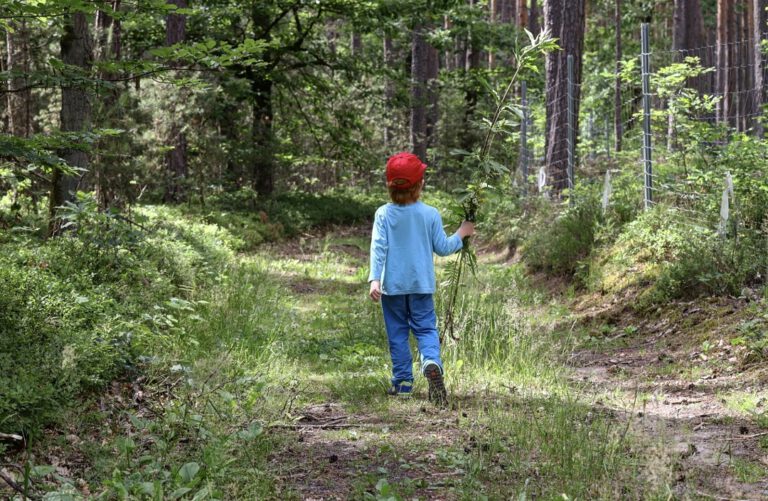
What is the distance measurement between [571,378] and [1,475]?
14.0 ft

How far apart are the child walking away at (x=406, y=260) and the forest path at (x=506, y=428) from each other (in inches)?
13.7

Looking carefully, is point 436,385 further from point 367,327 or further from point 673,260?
point 673,260

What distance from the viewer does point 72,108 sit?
26.2 ft

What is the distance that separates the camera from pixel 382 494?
3303mm

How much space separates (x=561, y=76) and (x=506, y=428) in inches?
385

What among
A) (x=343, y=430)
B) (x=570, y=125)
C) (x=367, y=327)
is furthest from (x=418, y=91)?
(x=343, y=430)

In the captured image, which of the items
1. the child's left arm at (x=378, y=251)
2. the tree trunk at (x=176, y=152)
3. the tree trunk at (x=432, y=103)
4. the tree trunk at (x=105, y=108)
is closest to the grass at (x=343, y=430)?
the child's left arm at (x=378, y=251)

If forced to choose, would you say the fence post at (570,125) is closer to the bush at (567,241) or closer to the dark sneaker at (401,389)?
the bush at (567,241)

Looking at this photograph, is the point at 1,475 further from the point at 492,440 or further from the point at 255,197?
the point at 255,197

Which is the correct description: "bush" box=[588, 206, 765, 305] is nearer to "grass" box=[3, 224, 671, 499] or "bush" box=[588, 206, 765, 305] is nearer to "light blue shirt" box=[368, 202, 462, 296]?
"grass" box=[3, 224, 671, 499]

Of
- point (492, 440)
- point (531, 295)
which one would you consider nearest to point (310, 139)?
point (531, 295)

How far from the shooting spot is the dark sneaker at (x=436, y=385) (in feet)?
16.9

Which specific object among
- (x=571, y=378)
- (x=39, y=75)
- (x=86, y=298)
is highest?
(x=39, y=75)

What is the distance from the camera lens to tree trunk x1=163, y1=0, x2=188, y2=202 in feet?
49.1
